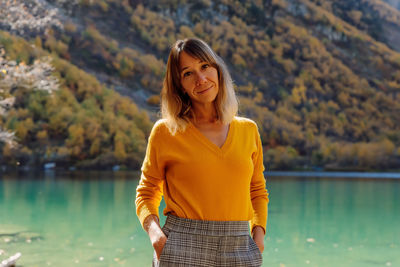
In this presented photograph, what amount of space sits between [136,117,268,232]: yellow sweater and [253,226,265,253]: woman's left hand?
48 millimetres

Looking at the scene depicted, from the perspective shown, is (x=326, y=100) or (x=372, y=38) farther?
(x=372, y=38)

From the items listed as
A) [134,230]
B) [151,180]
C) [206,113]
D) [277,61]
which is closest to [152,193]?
[151,180]

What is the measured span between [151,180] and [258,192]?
326mm

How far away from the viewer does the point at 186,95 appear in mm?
1484

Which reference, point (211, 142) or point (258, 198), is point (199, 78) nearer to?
point (211, 142)

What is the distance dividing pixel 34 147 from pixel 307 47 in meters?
22.8

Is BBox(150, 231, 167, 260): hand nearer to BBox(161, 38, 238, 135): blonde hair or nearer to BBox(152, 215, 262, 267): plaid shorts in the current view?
BBox(152, 215, 262, 267): plaid shorts

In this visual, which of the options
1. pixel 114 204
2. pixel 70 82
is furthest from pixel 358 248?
pixel 70 82

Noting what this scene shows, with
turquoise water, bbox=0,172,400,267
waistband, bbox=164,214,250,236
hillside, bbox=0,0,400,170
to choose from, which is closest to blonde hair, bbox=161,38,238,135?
waistband, bbox=164,214,250,236

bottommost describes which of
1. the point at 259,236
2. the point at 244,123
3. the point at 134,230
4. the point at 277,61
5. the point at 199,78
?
the point at 134,230

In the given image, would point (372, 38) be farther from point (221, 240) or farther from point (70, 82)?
point (221, 240)

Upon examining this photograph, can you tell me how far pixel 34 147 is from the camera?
2189 centimetres

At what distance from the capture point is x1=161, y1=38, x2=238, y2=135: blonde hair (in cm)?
140

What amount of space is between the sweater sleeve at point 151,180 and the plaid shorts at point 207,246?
0.48 ft
